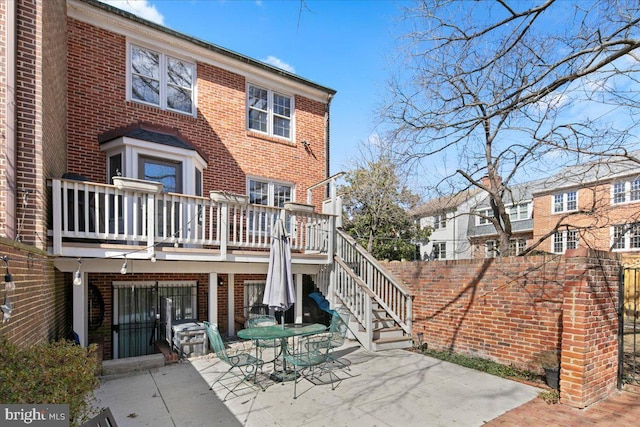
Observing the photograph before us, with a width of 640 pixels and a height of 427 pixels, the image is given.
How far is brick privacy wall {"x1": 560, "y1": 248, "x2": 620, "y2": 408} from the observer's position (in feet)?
15.2

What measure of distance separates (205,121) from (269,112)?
2109 millimetres

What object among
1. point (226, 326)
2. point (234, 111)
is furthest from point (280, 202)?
point (226, 326)

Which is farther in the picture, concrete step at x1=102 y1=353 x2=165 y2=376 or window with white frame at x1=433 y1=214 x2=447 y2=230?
window with white frame at x1=433 y1=214 x2=447 y2=230

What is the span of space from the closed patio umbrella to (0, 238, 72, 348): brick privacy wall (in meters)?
3.37

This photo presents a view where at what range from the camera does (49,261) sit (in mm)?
5512

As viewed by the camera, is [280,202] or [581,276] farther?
[280,202]

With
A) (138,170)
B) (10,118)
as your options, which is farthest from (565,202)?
(10,118)

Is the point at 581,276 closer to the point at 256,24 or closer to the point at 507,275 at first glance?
the point at 507,275

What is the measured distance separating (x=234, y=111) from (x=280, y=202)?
2988 millimetres

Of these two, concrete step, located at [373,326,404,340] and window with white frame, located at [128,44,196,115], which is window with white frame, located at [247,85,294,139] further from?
concrete step, located at [373,326,404,340]

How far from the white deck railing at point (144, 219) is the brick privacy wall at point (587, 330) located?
17.4 ft

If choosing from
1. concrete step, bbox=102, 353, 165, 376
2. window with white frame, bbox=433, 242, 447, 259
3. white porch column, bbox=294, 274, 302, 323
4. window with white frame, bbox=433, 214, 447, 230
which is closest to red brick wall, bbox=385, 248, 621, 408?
white porch column, bbox=294, 274, 302, 323

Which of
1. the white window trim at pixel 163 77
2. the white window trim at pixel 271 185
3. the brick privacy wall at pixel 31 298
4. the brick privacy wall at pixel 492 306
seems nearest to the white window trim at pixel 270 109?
the white window trim at pixel 271 185

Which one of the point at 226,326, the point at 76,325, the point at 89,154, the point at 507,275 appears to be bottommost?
the point at 226,326
